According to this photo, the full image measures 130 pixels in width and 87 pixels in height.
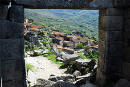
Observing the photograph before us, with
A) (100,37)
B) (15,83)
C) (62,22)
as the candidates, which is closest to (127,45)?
(100,37)

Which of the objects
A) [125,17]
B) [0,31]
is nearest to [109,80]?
[125,17]

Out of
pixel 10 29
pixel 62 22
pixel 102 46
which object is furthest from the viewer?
pixel 62 22

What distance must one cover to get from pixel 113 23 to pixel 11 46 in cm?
334

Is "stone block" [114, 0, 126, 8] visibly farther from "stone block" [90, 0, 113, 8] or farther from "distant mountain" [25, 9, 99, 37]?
"distant mountain" [25, 9, 99, 37]

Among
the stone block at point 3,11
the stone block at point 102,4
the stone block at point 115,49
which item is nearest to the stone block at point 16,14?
the stone block at point 3,11

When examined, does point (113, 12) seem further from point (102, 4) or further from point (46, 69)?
point (46, 69)

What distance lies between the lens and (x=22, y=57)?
439 cm

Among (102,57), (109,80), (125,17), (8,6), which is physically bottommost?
(109,80)

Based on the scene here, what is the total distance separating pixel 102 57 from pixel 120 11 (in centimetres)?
170

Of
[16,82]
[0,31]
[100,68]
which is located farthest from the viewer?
[100,68]

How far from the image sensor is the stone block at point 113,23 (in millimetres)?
5020

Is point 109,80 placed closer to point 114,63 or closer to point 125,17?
point 114,63

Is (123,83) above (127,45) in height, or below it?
below

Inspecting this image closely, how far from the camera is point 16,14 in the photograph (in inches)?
166
